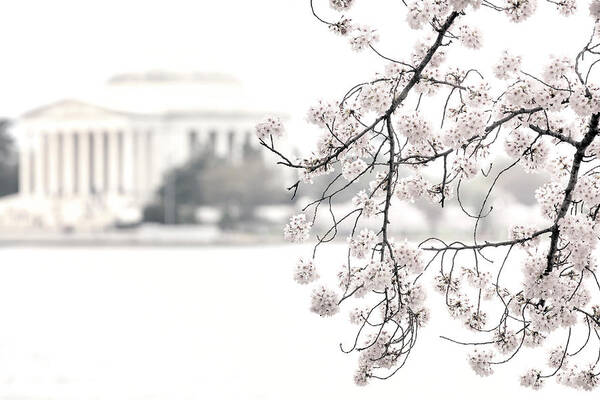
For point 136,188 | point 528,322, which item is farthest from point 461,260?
point 136,188

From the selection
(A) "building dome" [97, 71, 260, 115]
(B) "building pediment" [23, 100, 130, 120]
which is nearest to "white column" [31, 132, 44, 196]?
(B) "building pediment" [23, 100, 130, 120]

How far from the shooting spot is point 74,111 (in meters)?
123

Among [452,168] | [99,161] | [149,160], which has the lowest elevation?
[452,168]

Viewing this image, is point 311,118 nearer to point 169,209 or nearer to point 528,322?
point 528,322

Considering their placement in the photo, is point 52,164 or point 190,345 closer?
point 190,345

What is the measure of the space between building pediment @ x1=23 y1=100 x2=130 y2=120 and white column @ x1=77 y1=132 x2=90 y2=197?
1.62 metres

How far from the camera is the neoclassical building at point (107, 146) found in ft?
397

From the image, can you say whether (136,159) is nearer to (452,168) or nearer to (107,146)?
(107,146)

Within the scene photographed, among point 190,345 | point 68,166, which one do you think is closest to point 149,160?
point 68,166

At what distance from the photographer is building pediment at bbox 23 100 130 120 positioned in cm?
12150

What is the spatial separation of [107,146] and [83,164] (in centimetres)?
233

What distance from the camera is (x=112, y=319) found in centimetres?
4409

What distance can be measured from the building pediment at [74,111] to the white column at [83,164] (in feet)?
5.32

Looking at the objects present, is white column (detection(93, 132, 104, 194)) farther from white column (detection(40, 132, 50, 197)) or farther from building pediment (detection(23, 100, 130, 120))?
white column (detection(40, 132, 50, 197))
